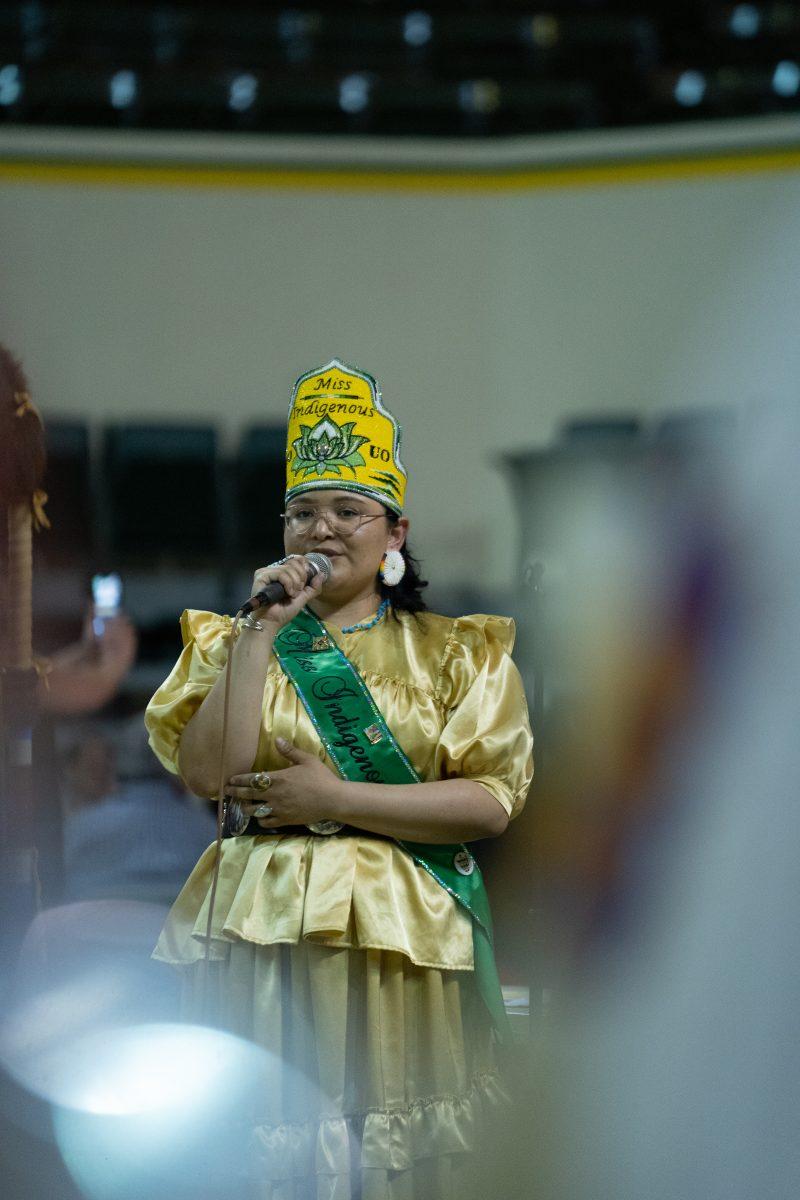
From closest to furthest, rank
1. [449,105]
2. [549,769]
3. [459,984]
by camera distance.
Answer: [459,984]
[549,769]
[449,105]

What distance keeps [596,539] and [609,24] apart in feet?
7.06

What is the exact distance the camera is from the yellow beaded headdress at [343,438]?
1651mm

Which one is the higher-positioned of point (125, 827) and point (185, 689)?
point (185, 689)

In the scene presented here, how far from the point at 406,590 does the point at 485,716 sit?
238 mm

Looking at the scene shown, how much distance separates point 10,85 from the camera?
4469 millimetres

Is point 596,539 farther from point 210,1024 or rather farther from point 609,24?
point 210,1024

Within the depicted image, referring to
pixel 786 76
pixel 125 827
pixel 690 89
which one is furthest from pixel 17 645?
pixel 786 76

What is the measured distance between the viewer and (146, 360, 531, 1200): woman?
5.00ft

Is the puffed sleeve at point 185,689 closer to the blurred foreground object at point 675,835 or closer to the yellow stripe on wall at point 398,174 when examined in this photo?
the blurred foreground object at point 675,835

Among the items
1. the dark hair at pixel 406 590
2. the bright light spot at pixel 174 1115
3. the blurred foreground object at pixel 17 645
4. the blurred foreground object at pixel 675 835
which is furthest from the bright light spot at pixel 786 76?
the bright light spot at pixel 174 1115

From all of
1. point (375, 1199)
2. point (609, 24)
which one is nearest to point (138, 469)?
point (609, 24)

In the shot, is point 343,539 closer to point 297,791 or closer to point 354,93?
point 297,791

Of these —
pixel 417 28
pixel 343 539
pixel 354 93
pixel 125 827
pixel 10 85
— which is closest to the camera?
pixel 343 539

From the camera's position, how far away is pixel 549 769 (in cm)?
264
